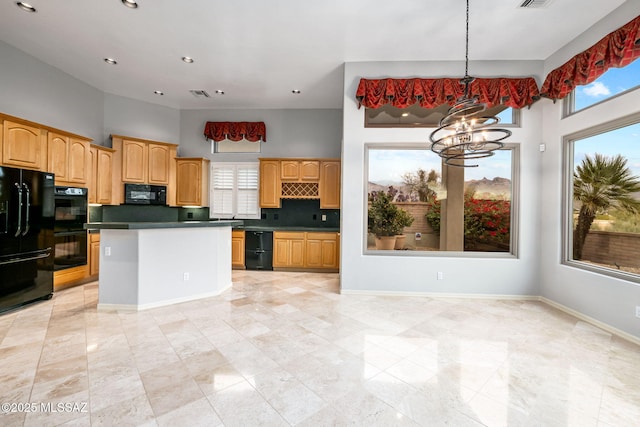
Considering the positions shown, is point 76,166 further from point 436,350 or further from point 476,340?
point 476,340

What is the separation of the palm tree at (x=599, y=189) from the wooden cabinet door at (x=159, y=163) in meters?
6.75

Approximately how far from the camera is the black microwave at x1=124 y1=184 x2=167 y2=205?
5020 millimetres

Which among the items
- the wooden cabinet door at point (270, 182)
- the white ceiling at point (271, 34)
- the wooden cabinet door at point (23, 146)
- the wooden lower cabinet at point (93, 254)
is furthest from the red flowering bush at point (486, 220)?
the wooden cabinet door at point (23, 146)

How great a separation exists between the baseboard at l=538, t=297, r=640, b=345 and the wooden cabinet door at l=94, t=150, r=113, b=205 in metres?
7.18

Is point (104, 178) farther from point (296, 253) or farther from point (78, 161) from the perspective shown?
point (296, 253)

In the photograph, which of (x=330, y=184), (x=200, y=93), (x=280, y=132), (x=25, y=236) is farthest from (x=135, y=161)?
(x=330, y=184)

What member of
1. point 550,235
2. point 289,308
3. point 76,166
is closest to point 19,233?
point 76,166

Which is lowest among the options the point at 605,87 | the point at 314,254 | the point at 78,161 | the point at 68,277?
the point at 68,277

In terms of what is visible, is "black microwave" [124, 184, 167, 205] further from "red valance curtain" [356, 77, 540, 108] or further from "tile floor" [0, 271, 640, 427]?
"red valance curtain" [356, 77, 540, 108]

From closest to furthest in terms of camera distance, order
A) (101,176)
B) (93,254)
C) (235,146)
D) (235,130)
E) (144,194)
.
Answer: (93,254) < (101,176) < (144,194) < (235,130) < (235,146)

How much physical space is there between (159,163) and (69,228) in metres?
1.89

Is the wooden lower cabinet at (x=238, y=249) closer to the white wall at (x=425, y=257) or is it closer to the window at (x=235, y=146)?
the window at (x=235, y=146)

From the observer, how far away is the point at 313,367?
210 centimetres

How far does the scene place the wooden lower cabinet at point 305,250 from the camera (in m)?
5.34
